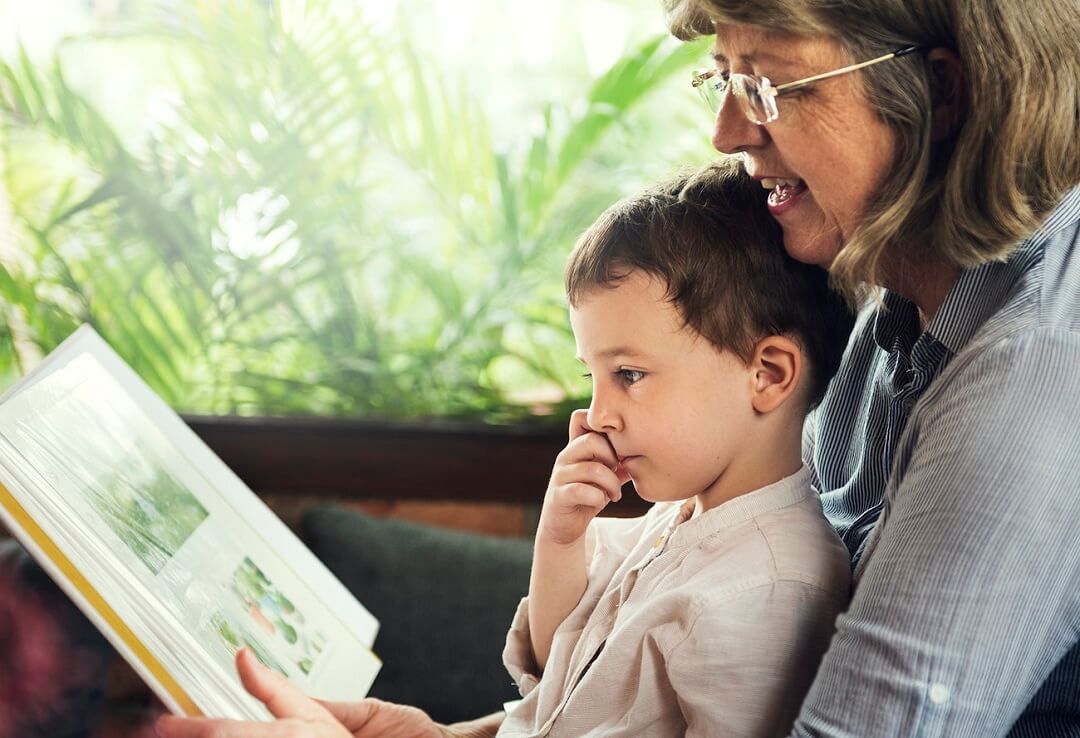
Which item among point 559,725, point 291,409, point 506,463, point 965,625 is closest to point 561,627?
point 559,725

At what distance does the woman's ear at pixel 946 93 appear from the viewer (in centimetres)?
115

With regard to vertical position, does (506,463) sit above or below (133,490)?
below

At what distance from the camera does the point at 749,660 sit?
113 cm

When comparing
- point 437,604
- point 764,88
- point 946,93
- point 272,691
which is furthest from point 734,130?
point 437,604

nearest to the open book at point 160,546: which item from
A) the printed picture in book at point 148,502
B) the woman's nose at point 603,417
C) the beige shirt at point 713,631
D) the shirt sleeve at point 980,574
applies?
the printed picture in book at point 148,502

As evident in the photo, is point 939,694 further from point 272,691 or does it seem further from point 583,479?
point 272,691

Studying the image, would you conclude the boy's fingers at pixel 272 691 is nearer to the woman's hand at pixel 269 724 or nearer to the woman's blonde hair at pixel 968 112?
the woman's hand at pixel 269 724

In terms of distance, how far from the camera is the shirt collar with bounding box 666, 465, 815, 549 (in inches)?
49.6

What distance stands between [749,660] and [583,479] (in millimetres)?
296

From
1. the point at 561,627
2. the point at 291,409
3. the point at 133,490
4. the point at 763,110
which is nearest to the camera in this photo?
the point at 763,110

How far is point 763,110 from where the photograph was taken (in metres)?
1.19

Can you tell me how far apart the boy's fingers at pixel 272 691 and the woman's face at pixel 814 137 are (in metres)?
0.68

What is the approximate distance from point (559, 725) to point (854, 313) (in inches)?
23.2

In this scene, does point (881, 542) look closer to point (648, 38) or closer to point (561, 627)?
point (561, 627)
